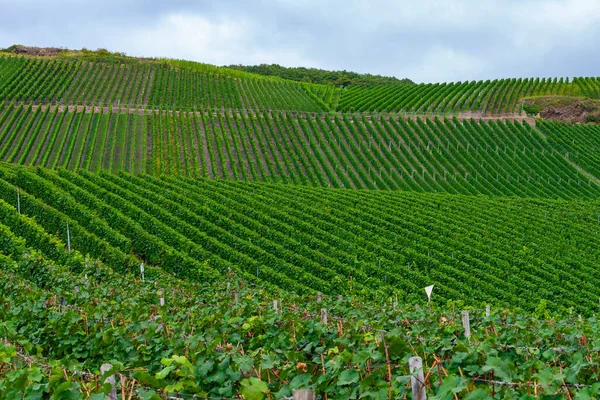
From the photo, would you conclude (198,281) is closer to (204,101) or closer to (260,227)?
(260,227)

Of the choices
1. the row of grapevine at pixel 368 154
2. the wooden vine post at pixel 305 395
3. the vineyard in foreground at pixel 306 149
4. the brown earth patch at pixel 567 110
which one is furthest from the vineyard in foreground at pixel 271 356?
the brown earth patch at pixel 567 110

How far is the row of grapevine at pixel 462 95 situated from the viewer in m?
61.6

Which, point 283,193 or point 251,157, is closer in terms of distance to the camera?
point 283,193

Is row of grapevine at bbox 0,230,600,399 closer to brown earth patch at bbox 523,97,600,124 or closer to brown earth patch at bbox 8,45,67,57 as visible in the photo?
brown earth patch at bbox 523,97,600,124

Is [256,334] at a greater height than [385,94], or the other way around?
[385,94]

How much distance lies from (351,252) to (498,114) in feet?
147

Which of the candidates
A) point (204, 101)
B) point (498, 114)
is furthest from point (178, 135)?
point (498, 114)

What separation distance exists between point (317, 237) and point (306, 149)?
22361mm

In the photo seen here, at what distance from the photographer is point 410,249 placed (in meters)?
22.8

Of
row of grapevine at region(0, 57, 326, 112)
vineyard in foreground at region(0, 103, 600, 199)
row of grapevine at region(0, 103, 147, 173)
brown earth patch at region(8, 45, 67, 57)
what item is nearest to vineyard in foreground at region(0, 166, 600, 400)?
vineyard in foreground at region(0, 103, 600, 199)

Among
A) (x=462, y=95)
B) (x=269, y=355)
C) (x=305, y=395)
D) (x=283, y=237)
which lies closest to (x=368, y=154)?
(x=283, y=237)

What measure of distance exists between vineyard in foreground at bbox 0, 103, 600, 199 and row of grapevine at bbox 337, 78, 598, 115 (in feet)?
23.5

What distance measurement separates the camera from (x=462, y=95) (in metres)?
68.9

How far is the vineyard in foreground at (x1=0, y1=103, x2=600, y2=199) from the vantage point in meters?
39.7
